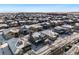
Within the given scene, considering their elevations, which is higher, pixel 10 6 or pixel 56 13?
pixel 10 6

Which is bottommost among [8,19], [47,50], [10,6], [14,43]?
[47,50]

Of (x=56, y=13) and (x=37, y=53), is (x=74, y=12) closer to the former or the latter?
(x=56, y=13)

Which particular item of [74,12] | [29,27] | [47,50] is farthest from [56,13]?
[47,50]

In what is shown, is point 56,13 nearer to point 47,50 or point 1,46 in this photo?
point 47,50

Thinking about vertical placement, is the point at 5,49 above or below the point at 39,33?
below

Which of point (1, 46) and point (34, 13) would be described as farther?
point (34, 13)
